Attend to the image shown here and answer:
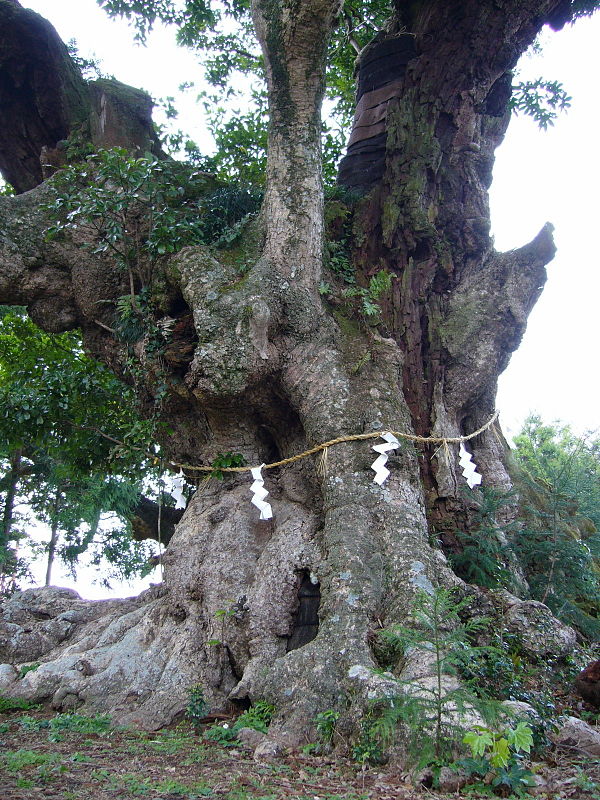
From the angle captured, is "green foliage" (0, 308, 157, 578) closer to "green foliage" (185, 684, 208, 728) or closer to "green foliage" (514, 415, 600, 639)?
"green foliage" (185, 684, 208, 728)

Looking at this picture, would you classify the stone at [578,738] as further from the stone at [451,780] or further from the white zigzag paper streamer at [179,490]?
the white zigzag paper streamer at [179,490]

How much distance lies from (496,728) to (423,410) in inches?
140

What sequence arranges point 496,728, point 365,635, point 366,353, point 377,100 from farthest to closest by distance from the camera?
point 377,100
point 366,353
point 365,635
point 496,728

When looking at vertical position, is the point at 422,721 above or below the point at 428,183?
below

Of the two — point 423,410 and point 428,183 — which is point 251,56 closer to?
point 428,183

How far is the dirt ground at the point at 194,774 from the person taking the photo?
287 cm

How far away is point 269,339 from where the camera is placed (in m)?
5.82

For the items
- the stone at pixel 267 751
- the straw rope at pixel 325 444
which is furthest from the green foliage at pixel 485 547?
the stone at pixel 267 751

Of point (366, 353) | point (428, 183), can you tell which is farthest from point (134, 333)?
point (428, 183)

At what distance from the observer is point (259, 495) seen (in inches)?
212

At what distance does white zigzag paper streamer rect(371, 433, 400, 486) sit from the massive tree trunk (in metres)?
0.09

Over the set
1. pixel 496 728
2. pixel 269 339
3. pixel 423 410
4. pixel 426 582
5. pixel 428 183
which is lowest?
pixel 496 728

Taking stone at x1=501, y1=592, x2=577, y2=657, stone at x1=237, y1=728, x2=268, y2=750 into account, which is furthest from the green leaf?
stone at x1=501, y1=592, x2=577, y2=657

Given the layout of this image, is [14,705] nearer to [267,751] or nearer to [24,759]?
[24,759]
